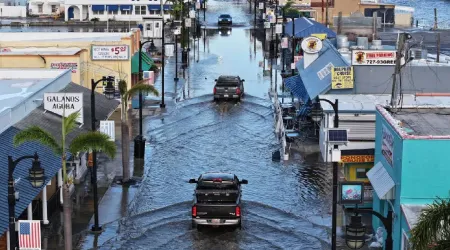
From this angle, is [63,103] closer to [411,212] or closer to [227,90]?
[411,212]

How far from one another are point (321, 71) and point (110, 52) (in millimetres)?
15448

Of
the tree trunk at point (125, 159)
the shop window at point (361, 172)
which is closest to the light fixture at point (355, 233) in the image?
the shop window at point (361, 172)

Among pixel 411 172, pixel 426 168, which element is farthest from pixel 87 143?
pixel 426 168

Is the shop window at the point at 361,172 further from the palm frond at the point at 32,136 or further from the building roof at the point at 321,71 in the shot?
the palm frond at the point at 32,136

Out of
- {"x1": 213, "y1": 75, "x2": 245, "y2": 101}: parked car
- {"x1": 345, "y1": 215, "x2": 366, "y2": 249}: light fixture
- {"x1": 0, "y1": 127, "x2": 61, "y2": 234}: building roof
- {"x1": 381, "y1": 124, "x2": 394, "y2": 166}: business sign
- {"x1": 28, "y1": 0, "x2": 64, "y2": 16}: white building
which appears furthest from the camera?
{"x1": 28, "y1": 0, "x2": 64, "y2": 16}: white building

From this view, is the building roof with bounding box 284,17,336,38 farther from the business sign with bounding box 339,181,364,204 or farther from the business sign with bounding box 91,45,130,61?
the business sign with bounding box 339,181,364,204

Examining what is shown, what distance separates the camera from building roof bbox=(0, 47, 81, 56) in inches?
2004

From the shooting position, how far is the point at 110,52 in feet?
183

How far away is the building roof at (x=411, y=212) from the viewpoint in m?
25.2

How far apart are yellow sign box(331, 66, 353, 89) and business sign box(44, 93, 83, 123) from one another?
1135 cm

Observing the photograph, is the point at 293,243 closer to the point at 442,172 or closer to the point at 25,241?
the point at 442,172

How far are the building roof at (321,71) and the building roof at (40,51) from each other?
12.5 m

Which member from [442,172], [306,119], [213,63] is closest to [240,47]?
[213,63]

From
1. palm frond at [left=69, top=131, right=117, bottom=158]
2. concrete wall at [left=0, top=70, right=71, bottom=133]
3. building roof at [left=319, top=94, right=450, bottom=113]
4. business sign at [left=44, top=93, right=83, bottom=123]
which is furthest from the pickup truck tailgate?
concrete wall at [left=0, top=70, right=71, bottom=133]
